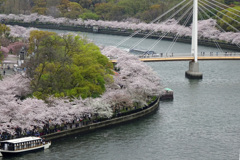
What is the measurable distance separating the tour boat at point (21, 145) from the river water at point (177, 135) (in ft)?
1.43

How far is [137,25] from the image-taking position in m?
122

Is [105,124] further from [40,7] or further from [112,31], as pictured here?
[40,7]

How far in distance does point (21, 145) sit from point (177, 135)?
11.7 meters

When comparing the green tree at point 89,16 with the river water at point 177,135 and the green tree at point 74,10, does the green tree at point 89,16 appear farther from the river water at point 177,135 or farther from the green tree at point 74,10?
the river water at point 177,135

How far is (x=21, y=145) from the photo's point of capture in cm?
4119

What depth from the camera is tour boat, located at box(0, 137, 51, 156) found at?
40750mm

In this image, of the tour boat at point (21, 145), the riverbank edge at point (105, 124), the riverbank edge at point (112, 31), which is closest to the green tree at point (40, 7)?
the riverbank edge at point (112, 31)

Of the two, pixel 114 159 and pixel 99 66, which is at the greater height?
pixel 99 66

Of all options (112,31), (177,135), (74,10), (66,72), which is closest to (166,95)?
(177,135)

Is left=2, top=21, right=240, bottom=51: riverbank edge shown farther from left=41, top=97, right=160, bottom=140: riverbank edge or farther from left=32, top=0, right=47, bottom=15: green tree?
left=41, top=97, right=160, bottom=140: riverbank edge

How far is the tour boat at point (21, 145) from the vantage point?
134ft

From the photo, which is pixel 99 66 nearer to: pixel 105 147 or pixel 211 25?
pixel 105 147

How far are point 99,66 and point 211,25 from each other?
57.9m

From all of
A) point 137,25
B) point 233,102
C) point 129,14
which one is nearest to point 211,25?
point 137,25
